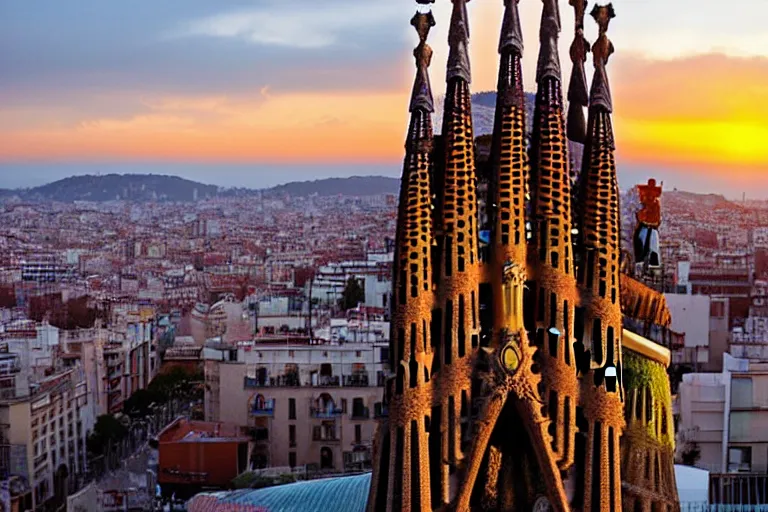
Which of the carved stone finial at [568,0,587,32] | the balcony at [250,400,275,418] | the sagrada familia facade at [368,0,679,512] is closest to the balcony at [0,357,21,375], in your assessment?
the balcony at [250,400,275,418]

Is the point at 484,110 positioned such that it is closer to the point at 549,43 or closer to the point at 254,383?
the point at 549,43

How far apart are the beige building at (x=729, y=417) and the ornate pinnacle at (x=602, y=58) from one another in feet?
23.6

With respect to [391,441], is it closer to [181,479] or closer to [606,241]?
[606,241]

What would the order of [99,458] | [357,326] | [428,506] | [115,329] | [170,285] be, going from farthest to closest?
[170,285]
[115,329]
[357,326]
[99,458]
[428,506]

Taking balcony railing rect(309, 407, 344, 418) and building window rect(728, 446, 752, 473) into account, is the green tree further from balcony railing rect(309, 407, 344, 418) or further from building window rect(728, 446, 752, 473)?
building window rect(728, 446, 752, 473)

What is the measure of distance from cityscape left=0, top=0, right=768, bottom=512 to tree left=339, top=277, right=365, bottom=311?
0.10 m

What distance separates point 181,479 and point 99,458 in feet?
9.82

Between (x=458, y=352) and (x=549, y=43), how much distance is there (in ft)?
6.43

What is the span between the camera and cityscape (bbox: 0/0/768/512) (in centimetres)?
870

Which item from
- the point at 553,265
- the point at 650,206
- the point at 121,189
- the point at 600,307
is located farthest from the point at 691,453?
the point at 121,189

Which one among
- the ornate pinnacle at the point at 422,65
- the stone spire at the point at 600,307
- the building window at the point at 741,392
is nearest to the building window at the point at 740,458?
the building window at the point at 741,392

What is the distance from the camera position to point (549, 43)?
8977 mm

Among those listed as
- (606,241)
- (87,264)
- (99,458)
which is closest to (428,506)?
(606,241)

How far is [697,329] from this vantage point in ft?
64.0
